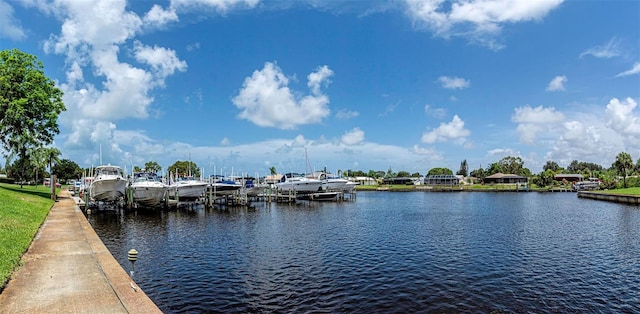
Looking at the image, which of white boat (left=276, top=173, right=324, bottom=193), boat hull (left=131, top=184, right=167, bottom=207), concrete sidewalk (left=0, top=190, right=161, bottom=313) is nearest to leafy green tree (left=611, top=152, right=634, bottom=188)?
white boat (left=276, top=173, right=324, bottom=193)

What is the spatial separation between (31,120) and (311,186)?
35.4m

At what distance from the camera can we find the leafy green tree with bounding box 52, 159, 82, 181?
10206cm

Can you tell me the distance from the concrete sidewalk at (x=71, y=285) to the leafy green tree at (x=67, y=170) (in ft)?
346

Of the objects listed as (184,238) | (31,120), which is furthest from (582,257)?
(31,120)

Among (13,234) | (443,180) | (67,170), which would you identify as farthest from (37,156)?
(443,180)

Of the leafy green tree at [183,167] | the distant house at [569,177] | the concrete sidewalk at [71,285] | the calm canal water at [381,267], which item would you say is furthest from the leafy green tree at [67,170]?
the distant house at [569,177]

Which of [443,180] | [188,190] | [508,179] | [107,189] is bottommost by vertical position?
[508,179]

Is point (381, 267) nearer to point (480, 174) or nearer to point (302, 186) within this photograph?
point (302, 186)

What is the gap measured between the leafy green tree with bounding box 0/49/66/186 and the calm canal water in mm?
12887

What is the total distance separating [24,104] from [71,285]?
30965 mm

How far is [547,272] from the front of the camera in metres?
15.7

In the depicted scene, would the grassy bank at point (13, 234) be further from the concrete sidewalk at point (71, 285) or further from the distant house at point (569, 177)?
the distant house at point (569, 177)

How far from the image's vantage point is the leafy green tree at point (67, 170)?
4018 inches

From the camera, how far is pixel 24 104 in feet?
107
